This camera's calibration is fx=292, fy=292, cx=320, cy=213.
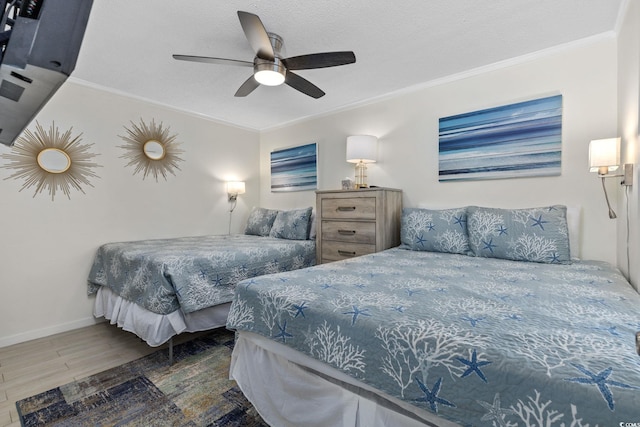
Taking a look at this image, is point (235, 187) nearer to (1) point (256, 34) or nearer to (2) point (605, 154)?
(1) point (256, 34)

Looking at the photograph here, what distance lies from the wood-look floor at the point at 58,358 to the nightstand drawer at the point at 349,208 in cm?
170

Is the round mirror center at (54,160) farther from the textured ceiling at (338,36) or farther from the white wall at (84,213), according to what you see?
the textured ceiling at (338,36)

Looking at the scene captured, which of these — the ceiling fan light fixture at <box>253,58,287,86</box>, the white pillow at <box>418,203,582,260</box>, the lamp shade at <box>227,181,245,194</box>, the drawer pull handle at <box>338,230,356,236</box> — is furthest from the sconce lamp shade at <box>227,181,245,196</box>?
the white pillow at <box>418,203,582,260</box>

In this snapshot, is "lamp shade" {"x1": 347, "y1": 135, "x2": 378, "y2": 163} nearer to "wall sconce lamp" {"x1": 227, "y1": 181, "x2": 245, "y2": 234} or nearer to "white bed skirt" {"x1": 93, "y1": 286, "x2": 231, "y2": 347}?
"wall sconce lamp" {"x1": 227, "y1": 181, "x2": 245, "y2": 234}

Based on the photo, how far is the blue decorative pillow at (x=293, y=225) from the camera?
3311mm

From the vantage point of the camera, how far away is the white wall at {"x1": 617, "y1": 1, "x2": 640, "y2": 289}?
1.51m

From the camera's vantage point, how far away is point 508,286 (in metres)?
1.34

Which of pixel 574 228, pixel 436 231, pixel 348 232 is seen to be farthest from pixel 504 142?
pixel 348 232

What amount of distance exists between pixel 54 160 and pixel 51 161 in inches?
0.9

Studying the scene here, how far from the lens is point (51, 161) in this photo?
103 inches

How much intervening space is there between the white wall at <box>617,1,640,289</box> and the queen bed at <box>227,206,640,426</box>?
190 mm

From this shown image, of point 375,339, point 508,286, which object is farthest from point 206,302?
point 508,286

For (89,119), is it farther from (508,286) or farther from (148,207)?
(508,286)

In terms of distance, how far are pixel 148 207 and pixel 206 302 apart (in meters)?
1.67
